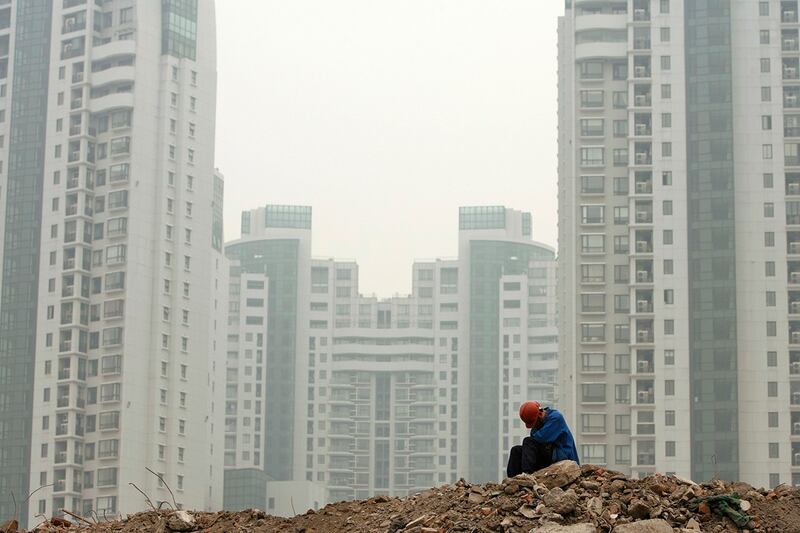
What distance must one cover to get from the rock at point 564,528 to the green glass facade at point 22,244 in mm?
75856

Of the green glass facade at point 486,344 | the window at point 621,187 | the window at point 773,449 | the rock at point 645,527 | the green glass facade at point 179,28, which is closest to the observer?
the rock at point 645,527

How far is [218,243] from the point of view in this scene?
113m

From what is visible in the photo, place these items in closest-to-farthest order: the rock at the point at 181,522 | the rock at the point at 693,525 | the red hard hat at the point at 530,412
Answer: the rock at the point at 693,525 < the red hard hat at the point at 530,412 < the rock at the point at 181,522

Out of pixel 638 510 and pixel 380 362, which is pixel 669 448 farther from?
pixel 380 362

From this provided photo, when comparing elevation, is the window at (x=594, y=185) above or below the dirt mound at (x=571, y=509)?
above

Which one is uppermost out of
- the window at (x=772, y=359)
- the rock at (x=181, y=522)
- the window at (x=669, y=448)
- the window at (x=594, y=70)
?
the window at (x=594, y=70)

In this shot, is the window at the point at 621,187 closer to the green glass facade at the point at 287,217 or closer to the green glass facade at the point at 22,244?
the green glass facade at the point at 22,244

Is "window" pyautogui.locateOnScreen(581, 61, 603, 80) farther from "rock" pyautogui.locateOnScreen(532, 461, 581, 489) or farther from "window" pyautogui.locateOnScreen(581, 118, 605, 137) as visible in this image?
"rock" pyautogui.locateOnScreen(532, 461, 581, 489)

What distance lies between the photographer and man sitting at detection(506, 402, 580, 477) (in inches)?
373

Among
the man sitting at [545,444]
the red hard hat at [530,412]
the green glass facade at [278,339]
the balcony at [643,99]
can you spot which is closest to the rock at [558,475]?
the red hard hat at [530,412]

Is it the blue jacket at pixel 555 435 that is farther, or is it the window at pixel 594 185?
the window at pixel 594 185

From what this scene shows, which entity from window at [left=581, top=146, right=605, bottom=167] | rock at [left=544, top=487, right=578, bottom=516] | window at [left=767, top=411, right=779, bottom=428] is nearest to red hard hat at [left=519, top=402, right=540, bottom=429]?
rock at [left=544, top=487, right=578, bottom=516]

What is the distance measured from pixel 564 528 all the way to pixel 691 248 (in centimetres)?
6953

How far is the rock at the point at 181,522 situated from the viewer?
9.45 m
